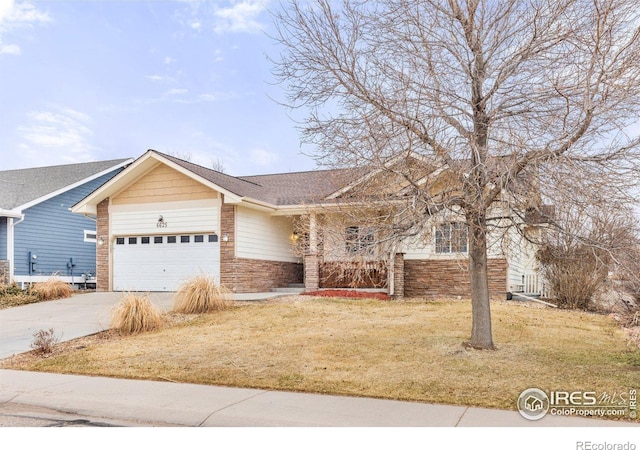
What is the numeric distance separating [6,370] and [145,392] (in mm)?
3306

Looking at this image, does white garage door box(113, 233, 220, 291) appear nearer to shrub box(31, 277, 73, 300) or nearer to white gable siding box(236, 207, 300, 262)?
white gable siding box(236, 207, 300, 262)

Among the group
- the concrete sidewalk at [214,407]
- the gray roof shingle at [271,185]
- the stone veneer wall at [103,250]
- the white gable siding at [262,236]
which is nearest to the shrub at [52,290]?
the stone veneer wall at [103,250]

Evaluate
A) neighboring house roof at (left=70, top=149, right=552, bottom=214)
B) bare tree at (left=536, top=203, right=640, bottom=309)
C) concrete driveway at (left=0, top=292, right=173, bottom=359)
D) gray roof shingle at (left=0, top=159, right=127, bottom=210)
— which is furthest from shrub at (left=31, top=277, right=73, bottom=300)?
bare tree at (left=536, top=203, right=640, bottom=309)

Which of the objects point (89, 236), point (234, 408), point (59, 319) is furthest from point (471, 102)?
point (89, 236)

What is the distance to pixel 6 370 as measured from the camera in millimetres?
8742

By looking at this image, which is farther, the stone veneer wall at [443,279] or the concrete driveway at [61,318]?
the stone veneer wall at [443,279]

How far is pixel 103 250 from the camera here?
790 inches

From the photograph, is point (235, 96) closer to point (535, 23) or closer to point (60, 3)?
point (60, 3)

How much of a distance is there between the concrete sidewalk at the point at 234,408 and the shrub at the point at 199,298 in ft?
18.7

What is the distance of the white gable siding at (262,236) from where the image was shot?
18.4 meters

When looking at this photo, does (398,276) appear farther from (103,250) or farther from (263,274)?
(103,250)

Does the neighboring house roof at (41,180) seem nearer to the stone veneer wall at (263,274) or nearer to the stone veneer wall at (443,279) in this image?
the stone veneer wall at (263,274)
